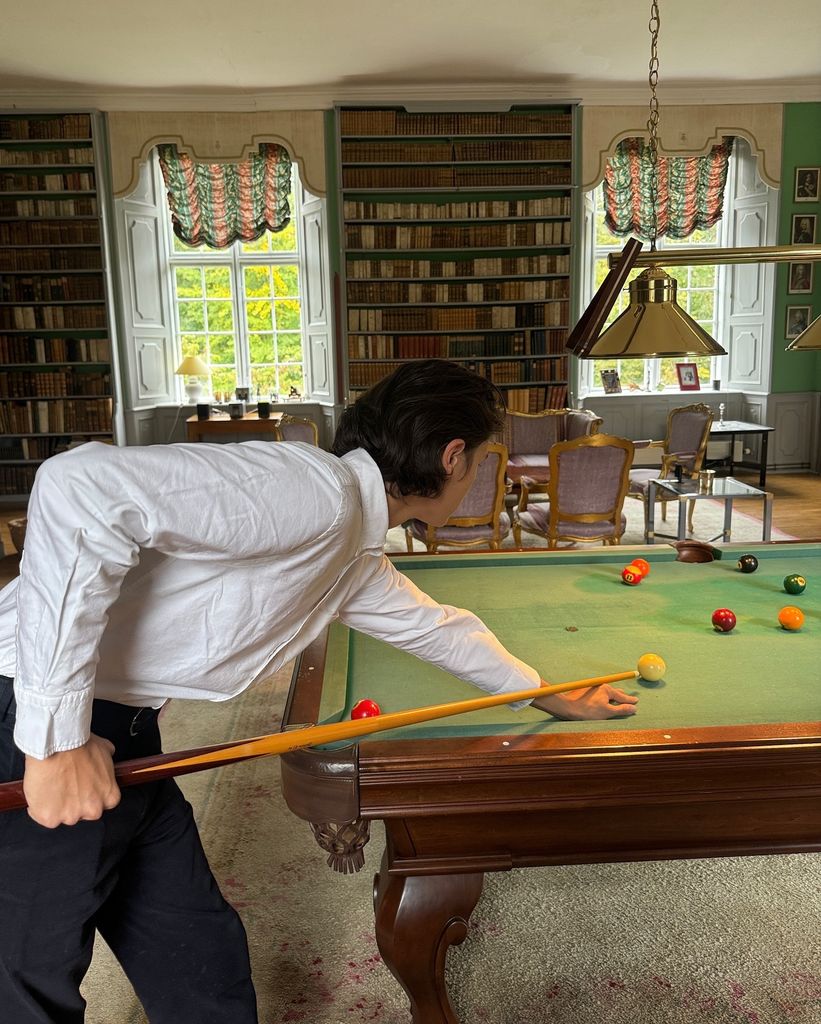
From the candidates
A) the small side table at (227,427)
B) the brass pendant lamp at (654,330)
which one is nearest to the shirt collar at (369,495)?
the brass pendant lamp at (654,330)

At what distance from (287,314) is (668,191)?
4.22 meters

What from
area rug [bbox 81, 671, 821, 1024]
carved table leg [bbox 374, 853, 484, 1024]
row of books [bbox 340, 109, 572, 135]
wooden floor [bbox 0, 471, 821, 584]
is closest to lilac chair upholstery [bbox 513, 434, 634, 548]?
wooden floor [bbox 0, 471, 821, 584]

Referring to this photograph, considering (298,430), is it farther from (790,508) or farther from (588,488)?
Answer: (790,508)

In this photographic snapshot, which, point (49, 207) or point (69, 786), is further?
point (49, 207)

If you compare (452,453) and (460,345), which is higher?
(460,345)

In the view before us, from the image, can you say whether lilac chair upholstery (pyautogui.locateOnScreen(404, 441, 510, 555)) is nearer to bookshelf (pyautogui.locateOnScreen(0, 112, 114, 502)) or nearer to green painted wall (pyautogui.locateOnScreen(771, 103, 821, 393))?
bookshelf (pyautogui.locateOnScreen(0, 112, 114, 502))

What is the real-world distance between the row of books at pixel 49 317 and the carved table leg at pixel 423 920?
7.79 meters

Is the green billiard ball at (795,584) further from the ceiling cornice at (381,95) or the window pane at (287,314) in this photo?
the window pane at (287,314)

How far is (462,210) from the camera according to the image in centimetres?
832

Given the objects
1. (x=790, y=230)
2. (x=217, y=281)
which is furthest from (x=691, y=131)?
(x=217, y=281)

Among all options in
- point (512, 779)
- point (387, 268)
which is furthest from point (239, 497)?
point (387, 268)

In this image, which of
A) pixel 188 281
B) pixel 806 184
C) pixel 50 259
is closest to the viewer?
pixel 50 259

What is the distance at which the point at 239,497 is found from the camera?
45.1 inches

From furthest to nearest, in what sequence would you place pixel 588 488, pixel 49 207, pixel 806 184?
pixel 806 184, pixel 49 207, pixel 588 488
